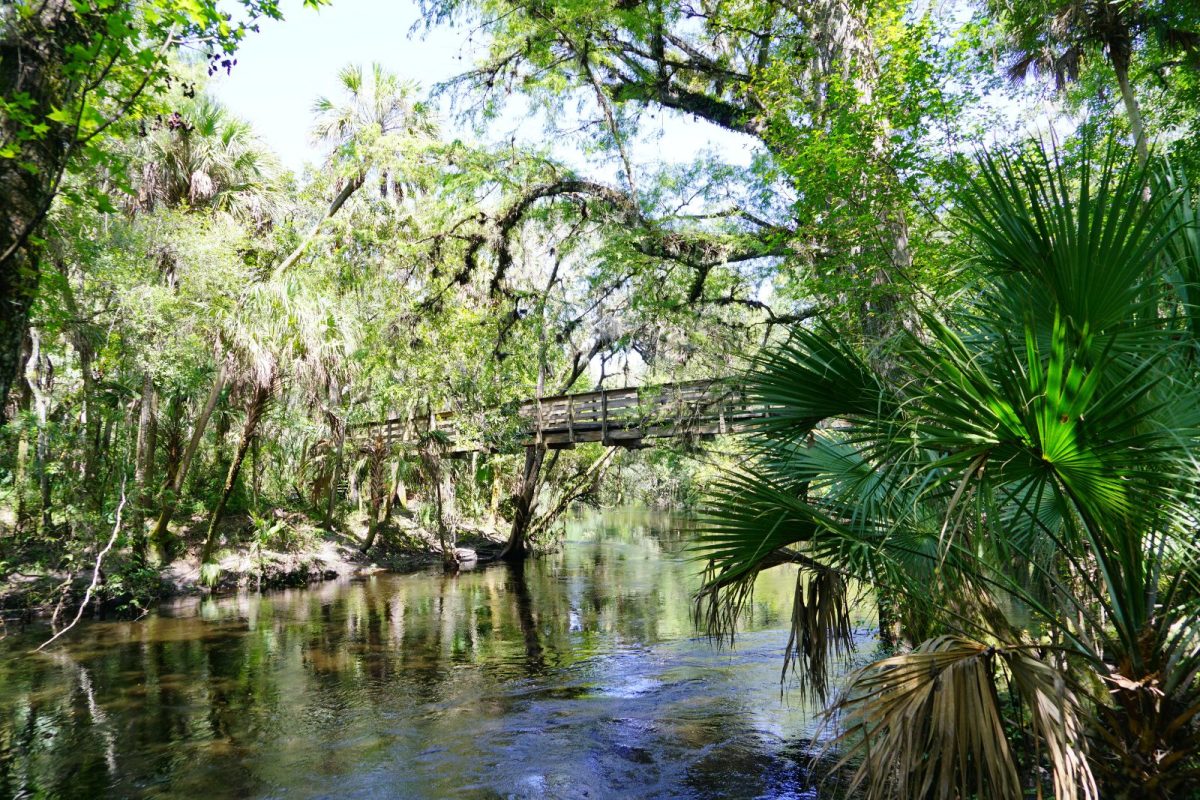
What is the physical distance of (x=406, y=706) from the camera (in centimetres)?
808

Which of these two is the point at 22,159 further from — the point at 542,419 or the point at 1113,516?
the point at 542,419

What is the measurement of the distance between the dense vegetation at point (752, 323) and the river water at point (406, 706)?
1.36 meters

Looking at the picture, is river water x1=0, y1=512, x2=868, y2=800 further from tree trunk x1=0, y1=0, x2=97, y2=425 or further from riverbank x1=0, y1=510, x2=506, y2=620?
tree trunk x1=0, y1=0, x2=97, y2=425

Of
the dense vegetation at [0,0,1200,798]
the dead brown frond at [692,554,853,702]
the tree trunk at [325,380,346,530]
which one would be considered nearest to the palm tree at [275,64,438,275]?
the dense vegetation at [0,0,1200,798]

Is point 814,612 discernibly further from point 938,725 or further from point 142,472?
point 142,472

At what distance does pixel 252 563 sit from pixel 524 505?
23.0 feet

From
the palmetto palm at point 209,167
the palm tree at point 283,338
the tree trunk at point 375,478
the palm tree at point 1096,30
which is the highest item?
the palmetto palm at point 209,167

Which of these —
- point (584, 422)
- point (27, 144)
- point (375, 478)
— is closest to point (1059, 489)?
point (27, 144)

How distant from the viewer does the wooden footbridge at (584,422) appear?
14.2 meters

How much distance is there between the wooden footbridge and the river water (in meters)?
3.42

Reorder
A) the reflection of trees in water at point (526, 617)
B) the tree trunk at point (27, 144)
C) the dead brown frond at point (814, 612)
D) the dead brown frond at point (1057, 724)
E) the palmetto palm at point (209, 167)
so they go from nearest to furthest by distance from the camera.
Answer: the dead brown frond at point (1057, 724) → the tree trunk at point (27, 144) → the dead brown frond at point (814, 612) → the reflection of trees in water at point (526, 617) → the palmetto palm at point (209, 167)

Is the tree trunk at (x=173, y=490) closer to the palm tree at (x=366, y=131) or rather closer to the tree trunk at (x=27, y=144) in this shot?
the palm tree at (x=366, y=131)

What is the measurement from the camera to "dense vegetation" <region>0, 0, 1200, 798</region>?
9.66 ft

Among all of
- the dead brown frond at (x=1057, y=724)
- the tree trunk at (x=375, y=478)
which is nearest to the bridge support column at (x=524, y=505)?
the tree trunk at (x=375, y=478)
